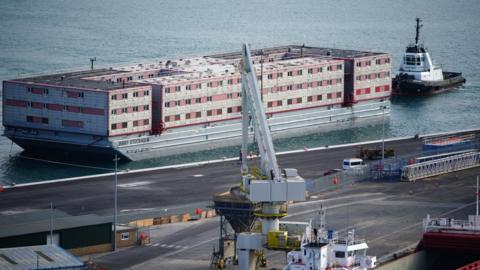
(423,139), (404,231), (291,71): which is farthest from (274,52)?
(404,231)

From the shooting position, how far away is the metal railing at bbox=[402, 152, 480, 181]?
4562 inches

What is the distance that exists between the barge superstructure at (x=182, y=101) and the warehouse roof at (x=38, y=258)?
43.4 m

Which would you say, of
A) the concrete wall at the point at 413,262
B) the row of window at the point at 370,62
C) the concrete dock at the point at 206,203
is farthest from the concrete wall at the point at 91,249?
the row of window at the point at 370,62

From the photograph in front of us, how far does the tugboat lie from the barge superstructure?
15.3 meters

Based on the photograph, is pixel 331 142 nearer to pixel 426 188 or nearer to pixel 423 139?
pixel 423 139

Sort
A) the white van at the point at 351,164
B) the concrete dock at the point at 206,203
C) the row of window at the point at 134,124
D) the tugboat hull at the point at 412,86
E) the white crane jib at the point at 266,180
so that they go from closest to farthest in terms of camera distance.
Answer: the white crane jib at the point at 266,180 → the concrete dock at the point at 206,203 → the white van at the point at 351,164 → the row of window at the point at 134,124 → the tugboat hull at the point at 412,86

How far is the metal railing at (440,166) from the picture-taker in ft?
380

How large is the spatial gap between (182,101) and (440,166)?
83.0 ft

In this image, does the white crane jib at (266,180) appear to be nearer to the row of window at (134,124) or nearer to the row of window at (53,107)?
the row of window at (53,107)

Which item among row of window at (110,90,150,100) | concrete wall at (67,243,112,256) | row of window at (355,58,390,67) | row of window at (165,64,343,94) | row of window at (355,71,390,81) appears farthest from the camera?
row of window at (355,71,390,81)

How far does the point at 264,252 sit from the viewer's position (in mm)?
91312

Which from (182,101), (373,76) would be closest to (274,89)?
(182,101)

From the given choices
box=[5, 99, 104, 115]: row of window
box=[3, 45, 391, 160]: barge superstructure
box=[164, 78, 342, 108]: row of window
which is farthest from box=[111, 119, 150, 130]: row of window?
box=[164, 78, 342, 108]: row of window

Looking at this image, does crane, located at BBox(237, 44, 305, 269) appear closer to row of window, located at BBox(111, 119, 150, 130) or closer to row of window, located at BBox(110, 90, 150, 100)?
row of window, located at BBox(110, 90, 150, 100)
